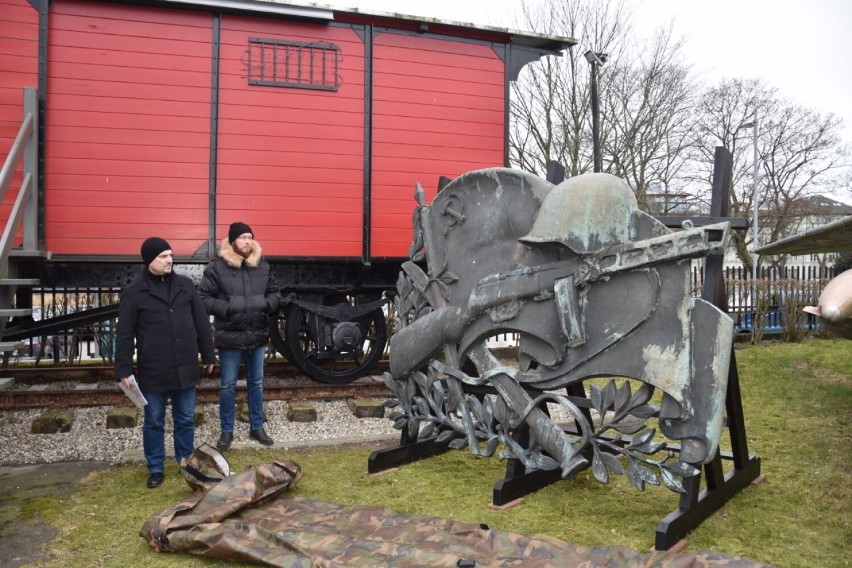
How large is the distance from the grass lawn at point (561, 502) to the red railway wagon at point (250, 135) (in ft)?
7.34

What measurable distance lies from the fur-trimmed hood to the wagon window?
1.95 metres

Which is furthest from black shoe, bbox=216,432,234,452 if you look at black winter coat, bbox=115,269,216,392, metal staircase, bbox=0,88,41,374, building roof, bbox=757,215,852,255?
building roof, bbox=757,215,852,255

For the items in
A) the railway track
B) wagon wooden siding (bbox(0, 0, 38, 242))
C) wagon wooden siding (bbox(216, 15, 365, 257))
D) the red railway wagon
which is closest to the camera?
wagon wooden siding (bbox(0, 0, 38, 242))

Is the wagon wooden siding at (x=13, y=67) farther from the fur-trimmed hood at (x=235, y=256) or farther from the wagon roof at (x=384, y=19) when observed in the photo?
the fur-trimmed hood at (x=235, y=256)

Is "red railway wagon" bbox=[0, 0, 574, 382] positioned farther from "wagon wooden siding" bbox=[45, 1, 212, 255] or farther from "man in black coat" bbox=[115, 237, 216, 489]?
"man in black coat" bbox=[115, 237, 216, 489]

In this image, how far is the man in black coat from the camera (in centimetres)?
451

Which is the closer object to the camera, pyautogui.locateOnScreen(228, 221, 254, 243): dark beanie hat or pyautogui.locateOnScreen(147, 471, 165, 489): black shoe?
pyautogui.locateOnScreen(147, 471, 165, 489): black shoe

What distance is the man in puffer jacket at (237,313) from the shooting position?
17.7 ft

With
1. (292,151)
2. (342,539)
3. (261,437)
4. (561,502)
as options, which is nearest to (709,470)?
(561,502)

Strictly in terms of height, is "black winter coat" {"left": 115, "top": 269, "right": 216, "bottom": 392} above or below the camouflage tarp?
above

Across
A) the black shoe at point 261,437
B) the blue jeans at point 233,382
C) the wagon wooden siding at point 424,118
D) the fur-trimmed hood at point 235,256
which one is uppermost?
the wagon wooden siding at point 424,118

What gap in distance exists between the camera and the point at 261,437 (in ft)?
18.3

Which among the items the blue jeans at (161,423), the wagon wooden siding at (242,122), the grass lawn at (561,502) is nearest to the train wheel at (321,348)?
the wagon wooden siding at (242,122)

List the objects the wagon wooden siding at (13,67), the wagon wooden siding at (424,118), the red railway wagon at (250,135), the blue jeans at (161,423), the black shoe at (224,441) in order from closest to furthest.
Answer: the blue jeans at (161,423) → the black shoe at (224,441) → the wagon wooden siding at (13,67) → the red railway wagon at (250,135) → the wagon wooden siding at (424,118)
